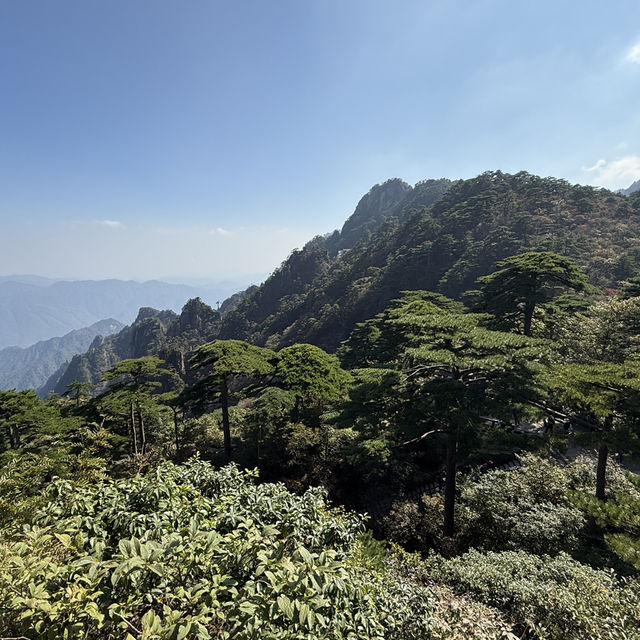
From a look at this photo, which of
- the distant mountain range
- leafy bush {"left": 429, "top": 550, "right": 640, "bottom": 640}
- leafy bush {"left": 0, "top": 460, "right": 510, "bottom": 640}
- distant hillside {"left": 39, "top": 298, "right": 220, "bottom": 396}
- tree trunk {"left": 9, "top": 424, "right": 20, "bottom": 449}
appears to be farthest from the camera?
distant hillside {"left": 39, "top": 298, "right": 220, "bottom": 396}

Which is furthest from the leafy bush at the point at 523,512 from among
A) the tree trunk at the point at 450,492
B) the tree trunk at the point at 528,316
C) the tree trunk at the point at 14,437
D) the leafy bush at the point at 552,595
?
the tree trunk at the point at 14,437

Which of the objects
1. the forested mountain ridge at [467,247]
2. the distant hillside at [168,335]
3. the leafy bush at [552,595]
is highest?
the forested mountain ridge at [467,247]

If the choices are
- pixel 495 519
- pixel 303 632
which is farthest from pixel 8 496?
pixel 495 519

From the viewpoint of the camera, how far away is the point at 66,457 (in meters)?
11.2

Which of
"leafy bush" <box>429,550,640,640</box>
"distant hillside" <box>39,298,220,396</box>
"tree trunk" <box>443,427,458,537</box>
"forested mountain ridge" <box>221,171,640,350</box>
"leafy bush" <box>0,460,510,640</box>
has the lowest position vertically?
"distant hillside" <box>39,298,220,396</box>

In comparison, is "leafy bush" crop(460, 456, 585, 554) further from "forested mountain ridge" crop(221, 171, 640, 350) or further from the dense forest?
"forested mountain ridge" crop(221, 171, 640, 350)

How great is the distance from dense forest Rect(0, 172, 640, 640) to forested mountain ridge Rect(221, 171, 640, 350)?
3215cm

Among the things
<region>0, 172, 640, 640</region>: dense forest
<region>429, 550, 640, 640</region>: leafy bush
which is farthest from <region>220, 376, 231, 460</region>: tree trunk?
<region>429, 550, 640, 640</region>: leafy bush

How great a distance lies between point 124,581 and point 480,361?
378 inches

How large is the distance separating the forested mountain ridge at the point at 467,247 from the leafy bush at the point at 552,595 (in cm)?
3962

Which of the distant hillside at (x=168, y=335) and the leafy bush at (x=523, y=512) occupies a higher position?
the leafy bush at (x=523, y=512)

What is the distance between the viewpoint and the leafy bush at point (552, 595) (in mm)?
4859

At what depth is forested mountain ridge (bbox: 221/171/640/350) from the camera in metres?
48.9

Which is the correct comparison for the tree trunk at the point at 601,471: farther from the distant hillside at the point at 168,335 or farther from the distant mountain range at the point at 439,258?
the distant hillside at the point at 168,335
